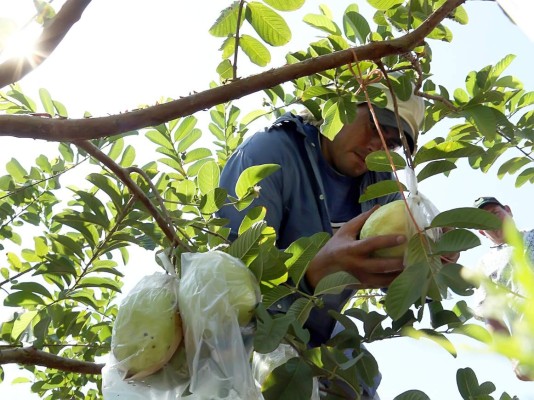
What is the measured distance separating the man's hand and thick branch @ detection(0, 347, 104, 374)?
730mm

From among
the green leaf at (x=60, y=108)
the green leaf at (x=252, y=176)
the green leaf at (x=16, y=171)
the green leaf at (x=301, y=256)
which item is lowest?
the green leaf at (x=301, y=256)

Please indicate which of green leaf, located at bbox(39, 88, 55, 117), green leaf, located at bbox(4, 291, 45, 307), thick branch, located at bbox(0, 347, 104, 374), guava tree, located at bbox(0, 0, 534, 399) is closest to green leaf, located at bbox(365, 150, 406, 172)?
guava tree, located at bbox(0, 0, 534, 399)

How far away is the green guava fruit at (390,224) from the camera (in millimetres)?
1428

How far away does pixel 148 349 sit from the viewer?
1.09 meters

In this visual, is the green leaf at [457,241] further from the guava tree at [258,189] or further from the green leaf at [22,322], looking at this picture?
the green leaf at [22,322]

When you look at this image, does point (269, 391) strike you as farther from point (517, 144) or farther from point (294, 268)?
point (517, 144)

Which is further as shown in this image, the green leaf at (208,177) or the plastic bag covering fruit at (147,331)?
the green leaf at (208,177)

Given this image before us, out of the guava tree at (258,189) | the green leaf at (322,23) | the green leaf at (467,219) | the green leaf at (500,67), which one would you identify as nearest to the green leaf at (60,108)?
the guava tree at (258,189)

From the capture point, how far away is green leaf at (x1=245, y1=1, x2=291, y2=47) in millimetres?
1527

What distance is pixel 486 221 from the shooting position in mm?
Answer: 1230

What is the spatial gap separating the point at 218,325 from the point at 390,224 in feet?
1.74

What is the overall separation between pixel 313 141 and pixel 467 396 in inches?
40.0

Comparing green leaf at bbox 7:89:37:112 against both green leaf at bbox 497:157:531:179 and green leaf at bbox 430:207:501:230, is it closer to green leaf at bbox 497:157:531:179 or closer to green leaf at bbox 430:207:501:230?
green leaf at bbox 430:207:501:230

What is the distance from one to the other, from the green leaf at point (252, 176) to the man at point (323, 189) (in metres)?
0.13
